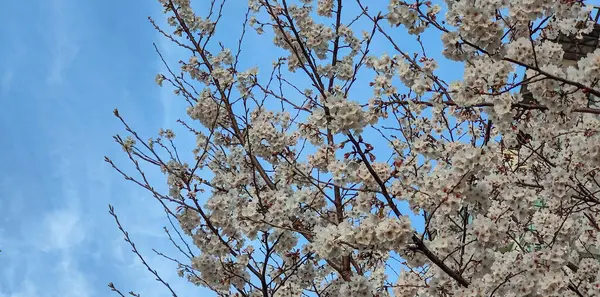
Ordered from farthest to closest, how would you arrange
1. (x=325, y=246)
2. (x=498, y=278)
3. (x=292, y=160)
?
(x=292, y=160)
(x=498, y=278)
(x=325, y=246)

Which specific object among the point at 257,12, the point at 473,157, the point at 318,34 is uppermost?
the point at 257,12

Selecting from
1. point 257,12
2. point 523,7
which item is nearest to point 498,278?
point 523,7

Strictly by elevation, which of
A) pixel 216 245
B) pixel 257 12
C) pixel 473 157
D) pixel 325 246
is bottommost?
pixel 325 246

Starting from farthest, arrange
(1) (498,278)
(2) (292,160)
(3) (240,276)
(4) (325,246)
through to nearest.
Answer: (2) (292,160) → (3) (240,276) → (1) (498,278) → (4) (325,246)

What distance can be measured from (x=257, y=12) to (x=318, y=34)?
2.83ft

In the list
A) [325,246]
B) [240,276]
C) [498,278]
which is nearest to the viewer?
[325,246]

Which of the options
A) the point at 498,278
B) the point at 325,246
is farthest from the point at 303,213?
the point at 498,278

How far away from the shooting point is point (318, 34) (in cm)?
602

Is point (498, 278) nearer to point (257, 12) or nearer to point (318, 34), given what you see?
point (318, 34)

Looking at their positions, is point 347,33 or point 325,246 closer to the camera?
point 325,246

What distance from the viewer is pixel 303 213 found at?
16.1 feet

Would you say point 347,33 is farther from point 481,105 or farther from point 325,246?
point 325,246

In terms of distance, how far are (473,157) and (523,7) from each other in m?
1.06

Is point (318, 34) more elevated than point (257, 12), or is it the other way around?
point (257, 12)
